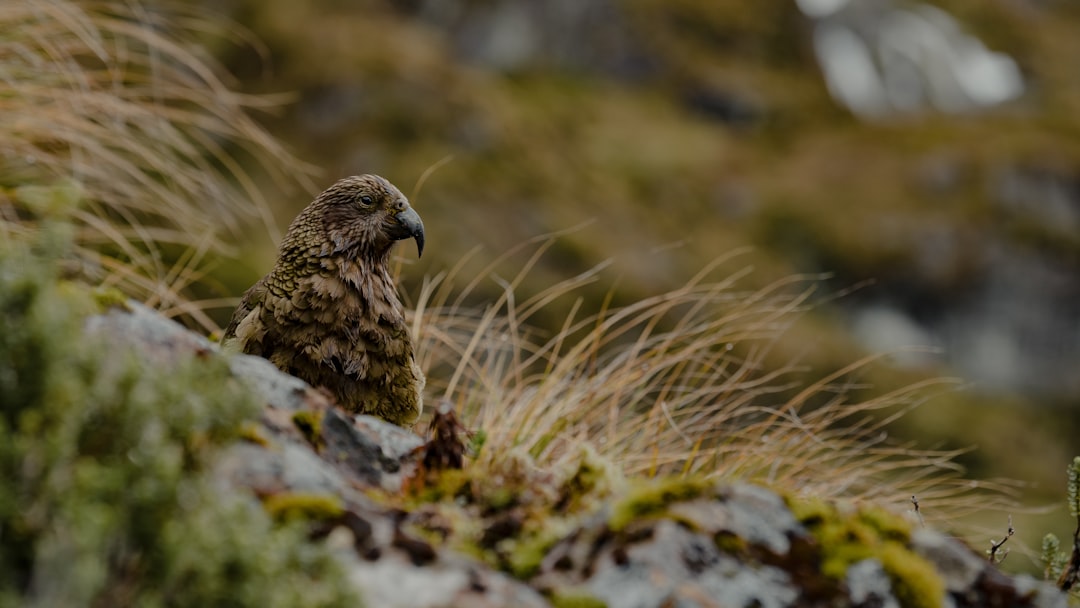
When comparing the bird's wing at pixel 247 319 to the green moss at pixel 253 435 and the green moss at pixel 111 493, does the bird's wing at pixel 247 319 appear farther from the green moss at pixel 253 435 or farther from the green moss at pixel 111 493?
the green moss at pixel 111 493

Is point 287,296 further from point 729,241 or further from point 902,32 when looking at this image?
point 902,32

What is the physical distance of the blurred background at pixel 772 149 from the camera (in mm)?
89875

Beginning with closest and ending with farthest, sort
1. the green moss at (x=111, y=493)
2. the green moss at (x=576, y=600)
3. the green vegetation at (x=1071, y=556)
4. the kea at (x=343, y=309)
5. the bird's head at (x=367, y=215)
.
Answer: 1. the green moss at (x=111, y=493)
2. the green moss at (x=576, y=600)
3. the green vegetation at (x=1071, y=556)
4. the kea at (x=343, y=309)
5. the bird's head at (x=367, y=215)

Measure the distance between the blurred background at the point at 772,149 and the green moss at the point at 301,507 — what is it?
185 ft

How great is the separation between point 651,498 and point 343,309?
1.93 metres

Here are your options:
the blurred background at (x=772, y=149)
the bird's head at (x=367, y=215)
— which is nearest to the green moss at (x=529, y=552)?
the bird's head at (x=367, y=215)

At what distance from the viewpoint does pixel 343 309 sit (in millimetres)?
4242

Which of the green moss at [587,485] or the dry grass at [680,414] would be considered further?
the dry grass at [680,414]

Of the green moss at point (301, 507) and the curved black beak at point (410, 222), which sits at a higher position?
the curved black beak at point (410, 222)

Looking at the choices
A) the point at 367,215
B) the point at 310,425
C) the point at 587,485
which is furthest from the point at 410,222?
the point at 587,485

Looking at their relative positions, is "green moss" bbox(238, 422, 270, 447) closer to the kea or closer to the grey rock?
the kea

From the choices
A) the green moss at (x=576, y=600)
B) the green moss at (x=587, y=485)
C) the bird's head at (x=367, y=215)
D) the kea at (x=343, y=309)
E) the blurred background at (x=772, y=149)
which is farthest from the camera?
the blurred background at (x=772, y=149)

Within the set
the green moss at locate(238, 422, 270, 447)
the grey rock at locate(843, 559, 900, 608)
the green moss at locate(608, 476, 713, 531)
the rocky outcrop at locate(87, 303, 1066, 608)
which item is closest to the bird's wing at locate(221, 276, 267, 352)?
the rocky outcrop at locate(87, 303, 1066, 608)

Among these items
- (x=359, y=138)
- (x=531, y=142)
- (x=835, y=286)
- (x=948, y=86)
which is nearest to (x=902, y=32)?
(x=948, y=86)
